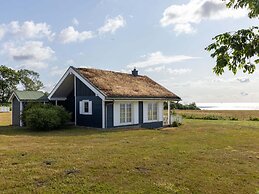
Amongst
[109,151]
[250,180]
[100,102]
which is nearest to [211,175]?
[250,180]

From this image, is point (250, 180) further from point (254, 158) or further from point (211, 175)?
point (254, 158)

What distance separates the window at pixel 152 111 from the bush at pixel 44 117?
6.95m

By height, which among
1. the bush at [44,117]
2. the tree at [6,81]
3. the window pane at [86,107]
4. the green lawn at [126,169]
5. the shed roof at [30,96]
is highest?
the tree at [6,81]

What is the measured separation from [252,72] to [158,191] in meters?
3.60

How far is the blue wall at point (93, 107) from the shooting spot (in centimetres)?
2059

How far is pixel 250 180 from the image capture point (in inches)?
321

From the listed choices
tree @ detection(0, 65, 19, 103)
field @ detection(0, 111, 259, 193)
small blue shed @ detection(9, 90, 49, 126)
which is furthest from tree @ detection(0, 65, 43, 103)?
field @ detection(0, 111, 259, 193)

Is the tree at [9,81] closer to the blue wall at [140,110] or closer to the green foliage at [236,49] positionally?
the blue wall at [140,110]

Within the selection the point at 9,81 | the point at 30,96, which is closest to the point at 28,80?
the point at 9,81

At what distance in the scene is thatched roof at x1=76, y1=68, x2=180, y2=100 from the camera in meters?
20.8

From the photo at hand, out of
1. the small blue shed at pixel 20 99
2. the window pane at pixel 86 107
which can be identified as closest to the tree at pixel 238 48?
the window pane at pixel 86 107

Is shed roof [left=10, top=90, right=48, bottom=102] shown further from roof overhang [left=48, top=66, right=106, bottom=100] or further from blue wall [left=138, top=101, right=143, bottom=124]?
blue wall [left=138, top=101, right=143, bottom=124]

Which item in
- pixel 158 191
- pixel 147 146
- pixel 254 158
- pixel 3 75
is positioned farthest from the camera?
pixel 3 75

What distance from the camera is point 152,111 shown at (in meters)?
24.3
